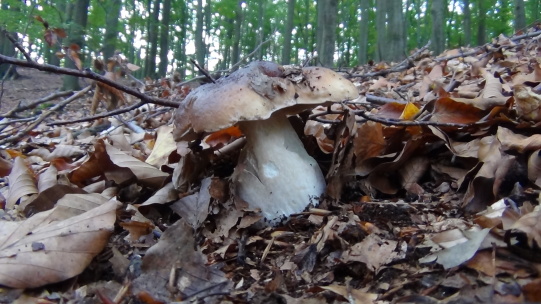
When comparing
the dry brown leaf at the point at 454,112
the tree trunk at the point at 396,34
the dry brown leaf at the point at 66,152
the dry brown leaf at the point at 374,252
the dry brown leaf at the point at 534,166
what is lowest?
the dry brown leaf at the point at 66,152

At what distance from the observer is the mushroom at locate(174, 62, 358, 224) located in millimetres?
1762

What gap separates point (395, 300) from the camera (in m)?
1.16

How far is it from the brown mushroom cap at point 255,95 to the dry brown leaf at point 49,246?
0.51 m

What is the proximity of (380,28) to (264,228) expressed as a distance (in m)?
12.4

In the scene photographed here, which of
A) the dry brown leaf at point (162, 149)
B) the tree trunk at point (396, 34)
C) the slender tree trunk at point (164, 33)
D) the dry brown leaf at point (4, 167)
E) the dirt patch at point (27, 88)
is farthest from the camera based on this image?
the slender tree trunk at point (164, 33)

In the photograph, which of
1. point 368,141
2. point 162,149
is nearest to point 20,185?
point 162,149

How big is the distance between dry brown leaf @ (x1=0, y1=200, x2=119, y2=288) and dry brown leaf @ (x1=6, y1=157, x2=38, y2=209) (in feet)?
2.31

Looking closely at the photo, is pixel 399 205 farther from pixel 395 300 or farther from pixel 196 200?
pixel 196 200

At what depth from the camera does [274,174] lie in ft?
6.68

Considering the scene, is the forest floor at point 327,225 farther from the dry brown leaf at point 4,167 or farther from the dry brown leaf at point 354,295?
the dry brown leaf at point 4,167

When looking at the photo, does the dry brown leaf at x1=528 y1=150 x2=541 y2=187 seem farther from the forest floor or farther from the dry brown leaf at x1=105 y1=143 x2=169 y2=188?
the dry brown leaf at x1=105 y1=143 x2=169 y2=188

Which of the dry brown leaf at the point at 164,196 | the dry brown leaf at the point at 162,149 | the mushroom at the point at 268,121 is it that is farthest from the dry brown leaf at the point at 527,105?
the dry brown leaf at the point at 162,149

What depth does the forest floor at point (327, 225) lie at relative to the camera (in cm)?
124

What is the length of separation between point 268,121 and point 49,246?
1077mm
